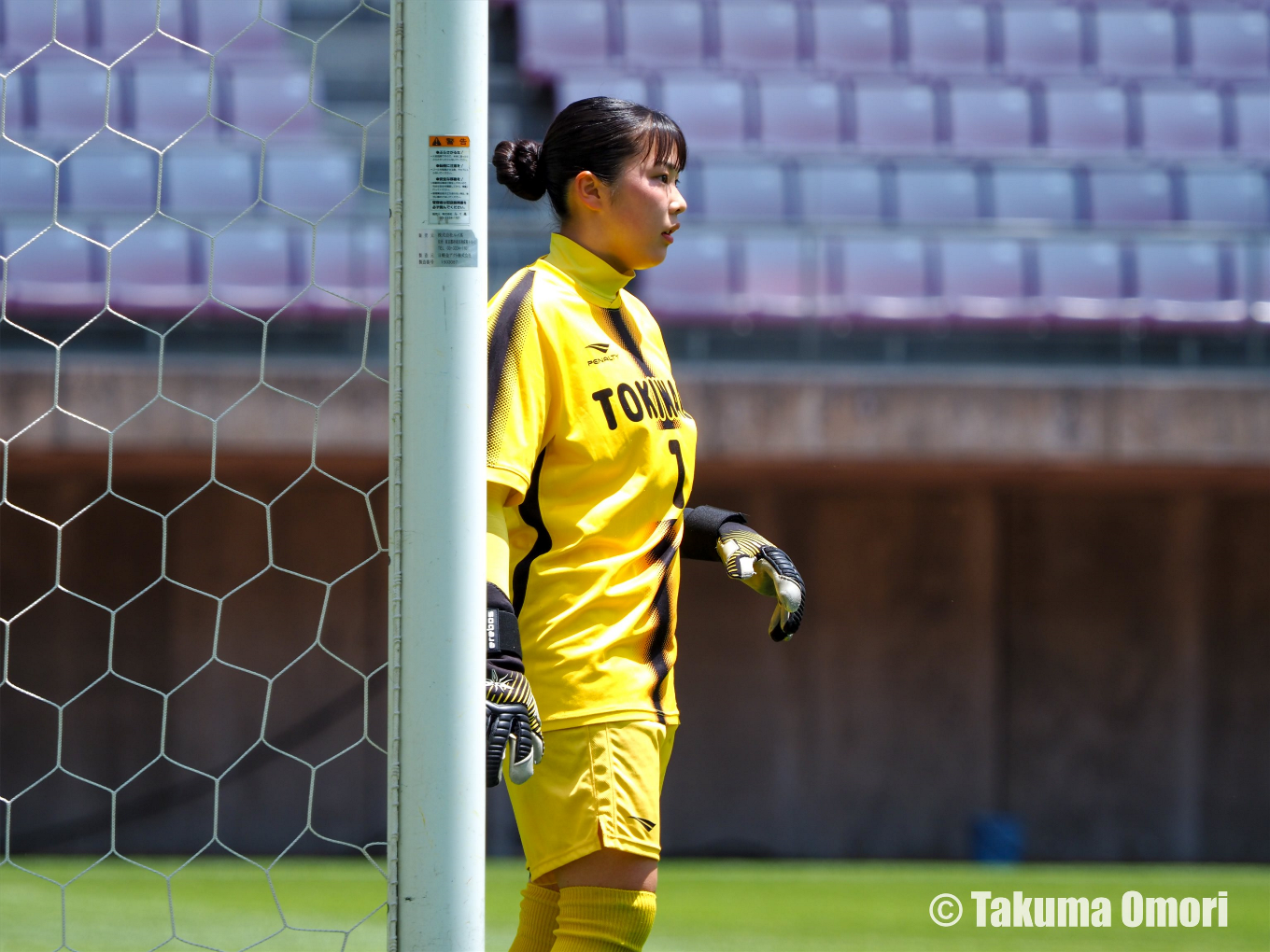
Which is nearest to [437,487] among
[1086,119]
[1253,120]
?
[1086,119]

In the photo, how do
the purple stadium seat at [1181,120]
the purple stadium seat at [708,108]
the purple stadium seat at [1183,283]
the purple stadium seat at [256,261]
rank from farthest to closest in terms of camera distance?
the purple stadium seat at [1181,120], the purple stadium seat at [708,108], the purple stadium seat at [256,261], the purple stadium seat at [1183,283]

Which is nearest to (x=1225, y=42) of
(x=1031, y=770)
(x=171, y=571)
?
(x=1031, y=770)

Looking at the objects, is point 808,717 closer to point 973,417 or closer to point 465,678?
point 973,417

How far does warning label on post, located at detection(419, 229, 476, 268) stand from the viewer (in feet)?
5.34

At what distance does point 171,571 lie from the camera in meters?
7.22

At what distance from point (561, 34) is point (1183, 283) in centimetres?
413

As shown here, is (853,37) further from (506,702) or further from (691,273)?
(506,702)

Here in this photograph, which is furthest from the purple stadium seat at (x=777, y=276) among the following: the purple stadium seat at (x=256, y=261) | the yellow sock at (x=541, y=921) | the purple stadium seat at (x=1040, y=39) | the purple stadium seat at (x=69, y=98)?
the yellow sock at (x=541, y=921)

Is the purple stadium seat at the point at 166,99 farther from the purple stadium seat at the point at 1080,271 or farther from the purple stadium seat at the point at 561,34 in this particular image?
the purple stadium seat at the point at 1080,271

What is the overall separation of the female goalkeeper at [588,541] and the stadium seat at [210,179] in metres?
6.47

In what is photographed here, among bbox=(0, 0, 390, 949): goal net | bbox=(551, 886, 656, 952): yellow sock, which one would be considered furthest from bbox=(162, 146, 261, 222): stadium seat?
bbox=(551, 886, 656, 952): yellow sock

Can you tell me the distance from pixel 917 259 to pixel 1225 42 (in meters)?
3.58

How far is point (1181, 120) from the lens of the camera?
371 inches

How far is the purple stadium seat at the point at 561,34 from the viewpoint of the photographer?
9016 mm
